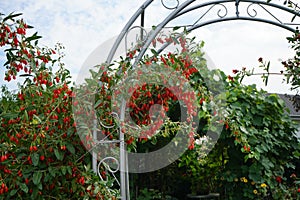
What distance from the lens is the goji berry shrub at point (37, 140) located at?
194 cm

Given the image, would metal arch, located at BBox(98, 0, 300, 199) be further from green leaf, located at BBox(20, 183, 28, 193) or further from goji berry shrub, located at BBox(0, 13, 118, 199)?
green leaf, located at BBox(20, 183, 28, 193)

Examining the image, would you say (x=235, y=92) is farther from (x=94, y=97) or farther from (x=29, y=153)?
(x=29, y=153)

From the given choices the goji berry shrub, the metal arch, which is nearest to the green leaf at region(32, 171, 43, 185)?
the goji berry shrub

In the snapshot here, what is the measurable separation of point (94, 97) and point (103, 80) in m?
0.12

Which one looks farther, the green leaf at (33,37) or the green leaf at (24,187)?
the green leaf at (33,37)

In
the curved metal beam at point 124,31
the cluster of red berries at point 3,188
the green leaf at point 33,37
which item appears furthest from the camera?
the curved metal beam at point 124,31

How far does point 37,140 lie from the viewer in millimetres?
1872

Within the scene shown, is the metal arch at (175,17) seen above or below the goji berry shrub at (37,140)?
above

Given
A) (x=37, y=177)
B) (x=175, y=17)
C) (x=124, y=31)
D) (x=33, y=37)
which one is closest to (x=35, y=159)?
(x=37, y=177)

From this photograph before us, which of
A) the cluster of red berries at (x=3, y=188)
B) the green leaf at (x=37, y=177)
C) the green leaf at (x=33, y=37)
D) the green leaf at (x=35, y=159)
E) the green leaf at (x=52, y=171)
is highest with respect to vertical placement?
the green leaf at (x=33, y=37)

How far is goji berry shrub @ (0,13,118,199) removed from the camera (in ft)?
6.36

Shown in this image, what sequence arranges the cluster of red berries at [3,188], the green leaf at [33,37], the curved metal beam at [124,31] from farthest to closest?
the curved metal beam at [124,31] < the green leaf at [33,37] < the cluster of red berries at [3,188]

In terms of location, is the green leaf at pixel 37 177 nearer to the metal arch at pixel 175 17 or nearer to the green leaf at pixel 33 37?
the metal arch at pixel 175 17

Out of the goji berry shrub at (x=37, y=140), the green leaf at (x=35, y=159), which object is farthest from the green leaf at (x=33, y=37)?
the green leaf at (x=35, y=159)
